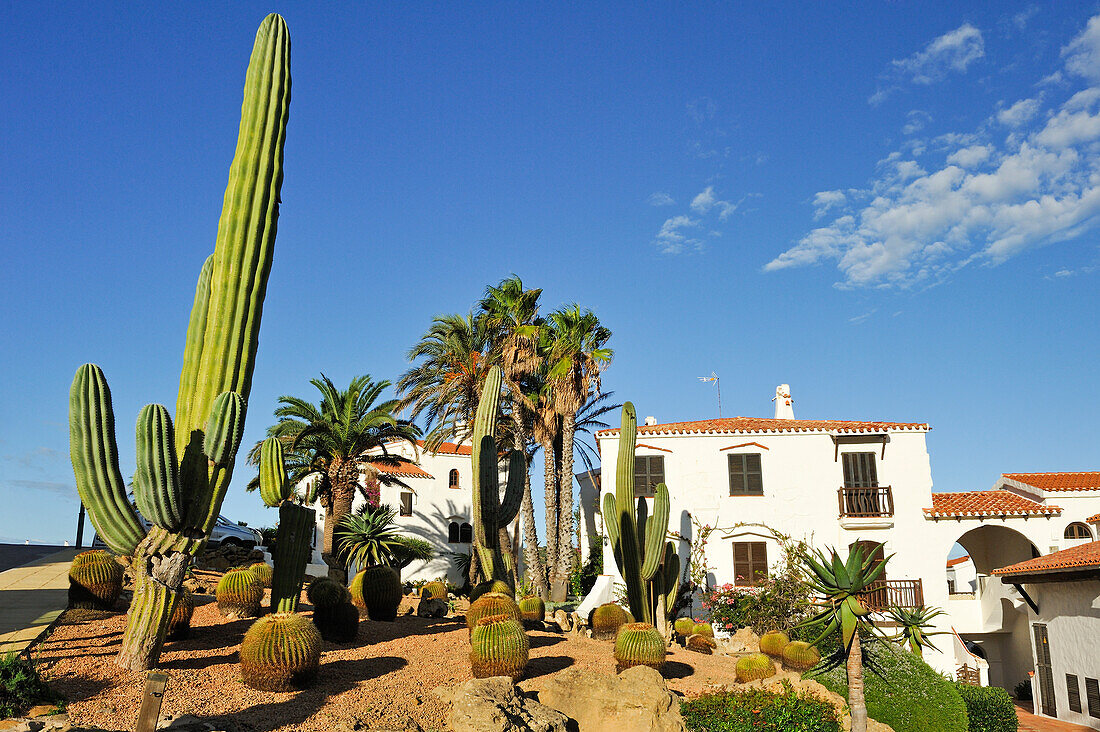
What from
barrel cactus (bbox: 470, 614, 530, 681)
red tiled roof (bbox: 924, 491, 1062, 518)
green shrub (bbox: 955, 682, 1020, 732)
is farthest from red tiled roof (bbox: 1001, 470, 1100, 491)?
barrel cactus (bbox: 470, 614, 530, 681)

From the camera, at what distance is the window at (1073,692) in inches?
799

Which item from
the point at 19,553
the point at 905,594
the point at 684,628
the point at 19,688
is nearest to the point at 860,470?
the point at 905,594

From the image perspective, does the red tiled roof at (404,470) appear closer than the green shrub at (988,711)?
No

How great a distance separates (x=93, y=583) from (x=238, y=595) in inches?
104

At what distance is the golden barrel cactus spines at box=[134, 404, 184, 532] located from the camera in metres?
10.8

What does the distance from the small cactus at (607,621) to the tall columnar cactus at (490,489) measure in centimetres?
306

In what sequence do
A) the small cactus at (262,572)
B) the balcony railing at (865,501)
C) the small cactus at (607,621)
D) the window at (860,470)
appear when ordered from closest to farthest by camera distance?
the small cactus at (262,572)
the small cactus at (607,621)
the balcony railing at (865,501)
the window at (860,470)

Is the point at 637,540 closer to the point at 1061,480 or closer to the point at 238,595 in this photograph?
the point at 238,595

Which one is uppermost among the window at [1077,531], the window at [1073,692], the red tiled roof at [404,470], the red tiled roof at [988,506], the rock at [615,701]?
the red tiled roof at [404,470]

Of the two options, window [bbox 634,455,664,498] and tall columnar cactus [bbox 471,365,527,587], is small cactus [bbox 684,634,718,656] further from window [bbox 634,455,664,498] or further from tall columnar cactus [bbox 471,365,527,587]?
window [bbox 634,455,664,498]

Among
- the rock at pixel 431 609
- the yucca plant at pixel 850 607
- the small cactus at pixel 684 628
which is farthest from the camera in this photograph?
the small cactus at pixel 684 628

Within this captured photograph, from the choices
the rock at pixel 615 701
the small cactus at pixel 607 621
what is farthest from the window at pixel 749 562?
the rock at pixel 615 701

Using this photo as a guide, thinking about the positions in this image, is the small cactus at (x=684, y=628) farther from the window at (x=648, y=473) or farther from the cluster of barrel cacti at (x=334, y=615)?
the cluster of barrel cacti at (x=334, y=615)

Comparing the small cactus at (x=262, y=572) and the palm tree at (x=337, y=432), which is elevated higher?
the palm tree at (x=337, y=432)
